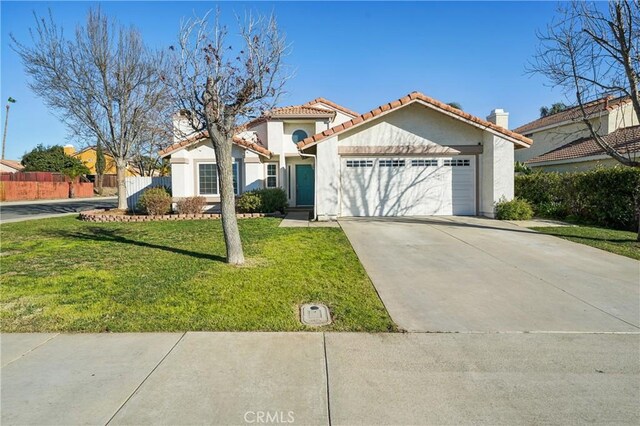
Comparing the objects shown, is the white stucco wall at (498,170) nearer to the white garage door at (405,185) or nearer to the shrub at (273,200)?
the white garage door at (405,185)

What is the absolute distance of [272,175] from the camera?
797 inches

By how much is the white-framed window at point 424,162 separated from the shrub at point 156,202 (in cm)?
1092

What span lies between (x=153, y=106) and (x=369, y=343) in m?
17.4

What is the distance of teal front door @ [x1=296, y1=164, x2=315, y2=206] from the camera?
21.4 metres

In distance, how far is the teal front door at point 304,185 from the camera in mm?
21436

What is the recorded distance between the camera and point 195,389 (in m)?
3.24

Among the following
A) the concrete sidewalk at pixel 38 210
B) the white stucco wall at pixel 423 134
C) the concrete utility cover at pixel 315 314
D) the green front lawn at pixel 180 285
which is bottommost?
the concrete utility cover at pixel 315 314

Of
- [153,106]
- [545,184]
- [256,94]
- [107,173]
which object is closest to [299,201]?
[153,106]

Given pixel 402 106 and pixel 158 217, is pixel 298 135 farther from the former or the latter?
pixel 158 217

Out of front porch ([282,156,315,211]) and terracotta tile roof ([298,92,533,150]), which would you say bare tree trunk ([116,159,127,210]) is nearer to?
front porch ([282,156,315,211])

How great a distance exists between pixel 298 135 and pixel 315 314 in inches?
677

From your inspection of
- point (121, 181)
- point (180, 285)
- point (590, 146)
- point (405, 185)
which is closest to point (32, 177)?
point (121, 181)

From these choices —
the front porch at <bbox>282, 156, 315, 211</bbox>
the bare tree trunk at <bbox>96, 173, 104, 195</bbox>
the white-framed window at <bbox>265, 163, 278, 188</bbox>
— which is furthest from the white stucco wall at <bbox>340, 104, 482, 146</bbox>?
the bare tree trunk at <bbox>96, 173, 104, 195</bbox>

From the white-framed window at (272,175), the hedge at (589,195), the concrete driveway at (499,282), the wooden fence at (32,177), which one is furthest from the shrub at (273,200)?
the wooden fence at (32,177)
